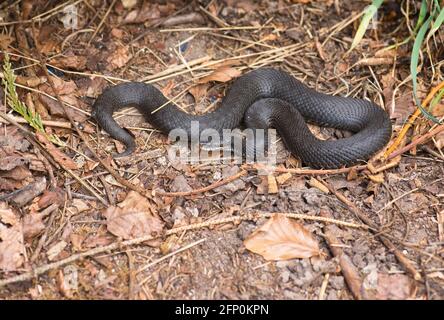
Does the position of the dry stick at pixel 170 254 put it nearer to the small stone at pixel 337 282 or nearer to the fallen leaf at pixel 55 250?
the fallen leaf at pixel 55 250

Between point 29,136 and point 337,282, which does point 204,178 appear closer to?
point 337,282

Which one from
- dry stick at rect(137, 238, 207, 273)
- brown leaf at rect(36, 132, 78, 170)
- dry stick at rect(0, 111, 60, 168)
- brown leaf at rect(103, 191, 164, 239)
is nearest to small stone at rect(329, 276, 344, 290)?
dry stick at rect(137, 238, 207, 273)

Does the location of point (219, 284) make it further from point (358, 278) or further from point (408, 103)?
point (408, 103)

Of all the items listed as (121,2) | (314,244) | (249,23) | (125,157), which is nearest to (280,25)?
(249,23)

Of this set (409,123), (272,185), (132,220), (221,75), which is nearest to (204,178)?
(272,185)

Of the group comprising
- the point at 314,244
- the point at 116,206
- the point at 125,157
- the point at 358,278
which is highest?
the point at 125,157

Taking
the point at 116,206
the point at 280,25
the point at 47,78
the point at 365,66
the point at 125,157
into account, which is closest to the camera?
the point at 116,206

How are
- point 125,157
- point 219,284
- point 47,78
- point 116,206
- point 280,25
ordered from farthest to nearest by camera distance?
1. point 280,25
2. point 47,78
3. point 125,157
4. point 116,206
5. point 219,284

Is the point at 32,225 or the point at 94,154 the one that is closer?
the point at 32,225
